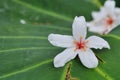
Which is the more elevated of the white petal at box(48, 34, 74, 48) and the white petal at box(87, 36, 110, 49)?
the white petal at box(48, 34, 74, 48)

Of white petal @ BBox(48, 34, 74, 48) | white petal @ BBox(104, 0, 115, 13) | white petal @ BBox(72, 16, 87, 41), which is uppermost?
white petal @ BBox(104, 0, 115, 13)

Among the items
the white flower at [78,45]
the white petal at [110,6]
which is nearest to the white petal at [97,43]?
the white flower at [78,45]

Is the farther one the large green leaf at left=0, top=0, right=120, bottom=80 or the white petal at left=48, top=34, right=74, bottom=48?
the white petal at left=48, top=34, right=74, bottom=48

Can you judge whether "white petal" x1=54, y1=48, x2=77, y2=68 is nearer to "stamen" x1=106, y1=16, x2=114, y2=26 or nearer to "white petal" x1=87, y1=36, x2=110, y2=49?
"white petal" x1=87, y1=36, x2=110, y2=49

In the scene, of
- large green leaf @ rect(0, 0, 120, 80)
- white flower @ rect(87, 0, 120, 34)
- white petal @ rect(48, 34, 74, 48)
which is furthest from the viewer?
white flower @ rect(87, 0, 120, 34)

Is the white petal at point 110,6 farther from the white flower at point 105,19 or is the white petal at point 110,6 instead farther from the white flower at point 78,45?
the white flower at point 78,45

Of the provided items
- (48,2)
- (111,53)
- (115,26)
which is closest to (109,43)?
(111,53)

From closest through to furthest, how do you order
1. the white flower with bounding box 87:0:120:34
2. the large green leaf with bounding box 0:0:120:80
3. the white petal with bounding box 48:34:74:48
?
the large green leaf with bounding box 0:0:120:80 < the white petal with bounding box 48:34:74:48 < the white flower with bounding box 87:0:120:34

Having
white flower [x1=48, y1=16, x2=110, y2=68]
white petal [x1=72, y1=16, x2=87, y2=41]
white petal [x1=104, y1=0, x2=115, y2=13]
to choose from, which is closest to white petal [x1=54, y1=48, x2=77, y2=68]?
white flower [x1=48, y1=16, x2=110, y2=68]

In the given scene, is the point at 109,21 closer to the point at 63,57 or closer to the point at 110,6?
the point at 110,6
